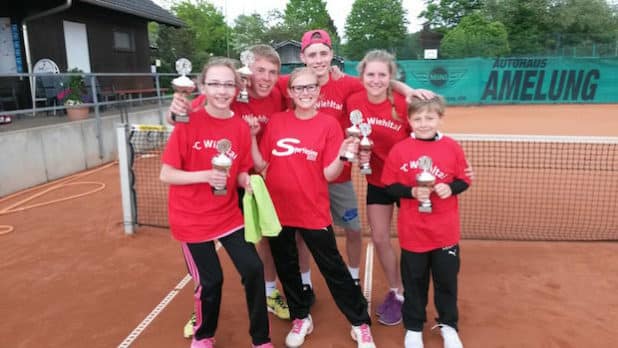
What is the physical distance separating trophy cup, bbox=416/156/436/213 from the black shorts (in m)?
0.49

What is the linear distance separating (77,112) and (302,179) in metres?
8.54

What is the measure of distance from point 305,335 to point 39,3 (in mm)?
12070

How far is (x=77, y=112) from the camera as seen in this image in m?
9.99

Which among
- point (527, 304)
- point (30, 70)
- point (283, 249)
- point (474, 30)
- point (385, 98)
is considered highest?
point (474, 30)

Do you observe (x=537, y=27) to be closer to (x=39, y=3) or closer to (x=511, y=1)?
(x=511, y=1)

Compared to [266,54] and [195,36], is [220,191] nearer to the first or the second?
[266,54]

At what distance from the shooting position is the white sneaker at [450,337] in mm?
3311

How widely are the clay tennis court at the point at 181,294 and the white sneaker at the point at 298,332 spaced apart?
0.09 m

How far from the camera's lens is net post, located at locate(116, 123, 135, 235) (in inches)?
220

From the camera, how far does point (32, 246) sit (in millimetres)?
5664

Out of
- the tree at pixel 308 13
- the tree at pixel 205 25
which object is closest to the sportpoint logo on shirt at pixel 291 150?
the tree at pixel 205 25

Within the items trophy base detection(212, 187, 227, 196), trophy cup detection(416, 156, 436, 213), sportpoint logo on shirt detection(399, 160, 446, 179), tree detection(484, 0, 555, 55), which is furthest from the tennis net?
tree detection(484, 0, 555, 55)

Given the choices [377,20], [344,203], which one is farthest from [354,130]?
[377,20]

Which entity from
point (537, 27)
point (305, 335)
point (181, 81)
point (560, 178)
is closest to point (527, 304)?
point (305, 335)
